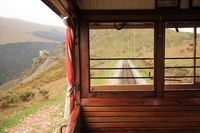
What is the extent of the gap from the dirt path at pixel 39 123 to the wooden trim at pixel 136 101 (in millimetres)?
1815

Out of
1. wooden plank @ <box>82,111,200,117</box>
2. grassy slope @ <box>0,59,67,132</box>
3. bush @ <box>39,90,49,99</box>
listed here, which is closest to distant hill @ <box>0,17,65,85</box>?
wooden plank @ <box>82,111,200,117</box>

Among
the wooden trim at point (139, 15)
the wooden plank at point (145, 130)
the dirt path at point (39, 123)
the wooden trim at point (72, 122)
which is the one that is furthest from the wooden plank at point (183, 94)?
the dirt path at point (39, 123)

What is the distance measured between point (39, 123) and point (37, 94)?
191 cm

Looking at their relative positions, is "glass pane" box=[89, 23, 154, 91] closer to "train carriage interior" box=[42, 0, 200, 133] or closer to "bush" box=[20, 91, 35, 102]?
"train carriage interior" box=[42, 0, 200, 133]

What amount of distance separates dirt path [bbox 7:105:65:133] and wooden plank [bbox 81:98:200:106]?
5.96 feet

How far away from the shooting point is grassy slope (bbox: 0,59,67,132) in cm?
342

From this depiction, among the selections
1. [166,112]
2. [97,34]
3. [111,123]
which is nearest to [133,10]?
[97,34]

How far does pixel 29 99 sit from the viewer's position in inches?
189

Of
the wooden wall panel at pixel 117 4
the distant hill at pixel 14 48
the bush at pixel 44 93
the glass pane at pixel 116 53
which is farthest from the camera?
the bush at pixel 44 93

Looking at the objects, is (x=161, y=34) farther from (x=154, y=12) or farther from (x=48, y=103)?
(x=48, y=103)

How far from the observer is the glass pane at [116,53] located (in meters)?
2.55

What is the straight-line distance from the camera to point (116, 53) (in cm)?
297

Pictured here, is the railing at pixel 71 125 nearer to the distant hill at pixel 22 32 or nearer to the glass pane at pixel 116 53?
the glass pane at pixel 116 53

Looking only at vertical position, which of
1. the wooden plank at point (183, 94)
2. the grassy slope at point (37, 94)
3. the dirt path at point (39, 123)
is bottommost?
the dirt path at point (39, 123)
